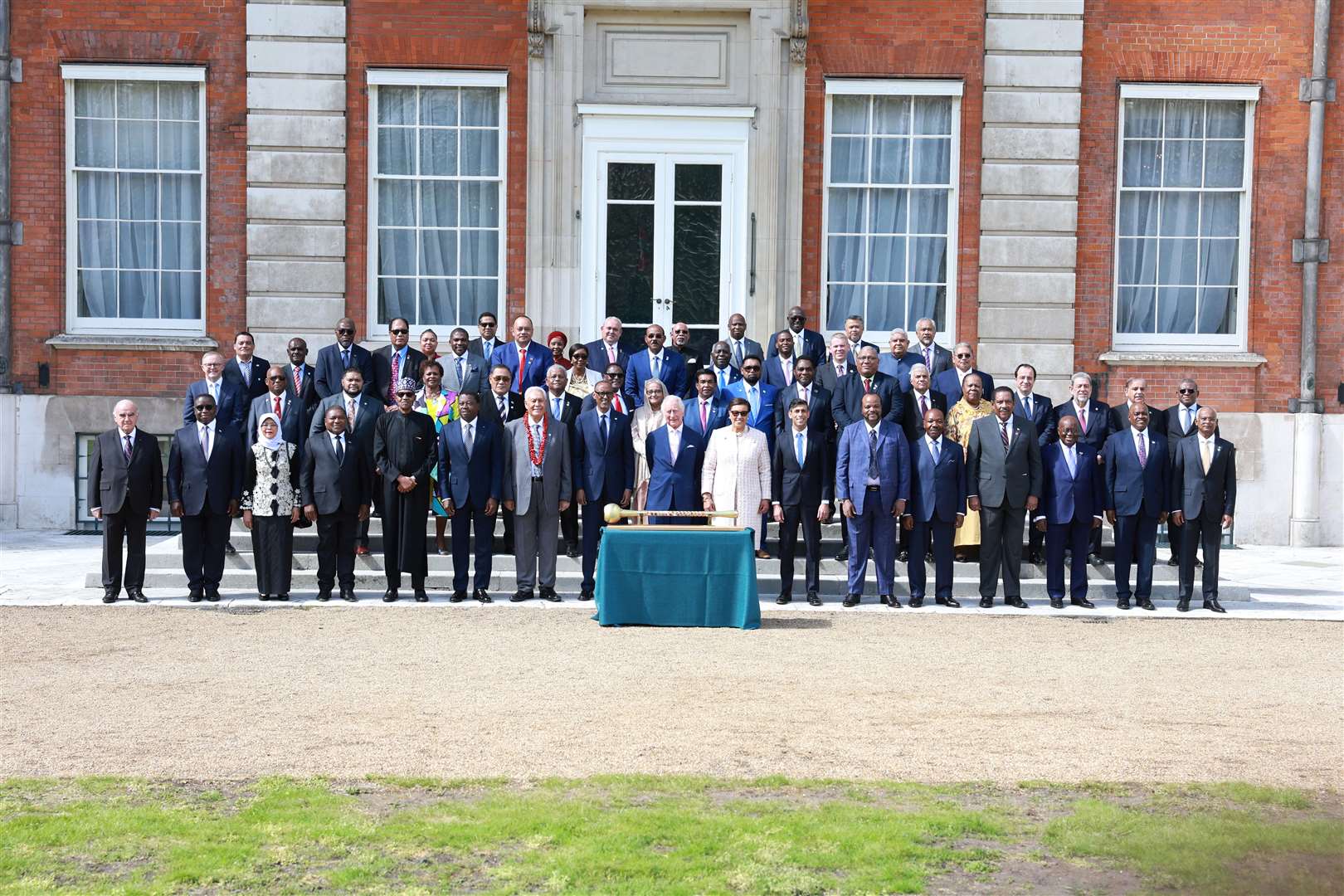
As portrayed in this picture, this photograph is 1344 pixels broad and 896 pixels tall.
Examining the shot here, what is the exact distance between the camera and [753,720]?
9.00m

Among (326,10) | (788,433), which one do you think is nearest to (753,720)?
(788,433)

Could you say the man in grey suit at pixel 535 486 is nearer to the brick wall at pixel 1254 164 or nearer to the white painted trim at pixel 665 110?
the white painted trim at pixel 665 110

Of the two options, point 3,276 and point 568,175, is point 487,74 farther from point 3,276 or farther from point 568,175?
point 3,276

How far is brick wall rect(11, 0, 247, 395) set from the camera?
59.2 ft

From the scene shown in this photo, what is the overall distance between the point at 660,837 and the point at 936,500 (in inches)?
287

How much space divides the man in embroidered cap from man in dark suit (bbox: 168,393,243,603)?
1.19 m

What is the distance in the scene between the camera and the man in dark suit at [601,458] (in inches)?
545

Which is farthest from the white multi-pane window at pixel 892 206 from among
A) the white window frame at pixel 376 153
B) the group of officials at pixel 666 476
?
the group of officials at pixel 666 476

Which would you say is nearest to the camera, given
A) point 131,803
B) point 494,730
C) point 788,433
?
point 131,803

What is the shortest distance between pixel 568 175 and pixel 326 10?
312 cm

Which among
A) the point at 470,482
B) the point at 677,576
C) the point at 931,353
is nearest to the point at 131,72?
the point at 470,482

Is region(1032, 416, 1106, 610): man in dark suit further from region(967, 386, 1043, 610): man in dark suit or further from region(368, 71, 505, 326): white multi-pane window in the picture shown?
region(368, 71, 505, 326): white multi-pane window

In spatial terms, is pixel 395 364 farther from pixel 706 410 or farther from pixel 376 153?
pixel 376 153

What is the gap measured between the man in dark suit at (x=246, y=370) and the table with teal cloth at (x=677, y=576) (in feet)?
13.2
